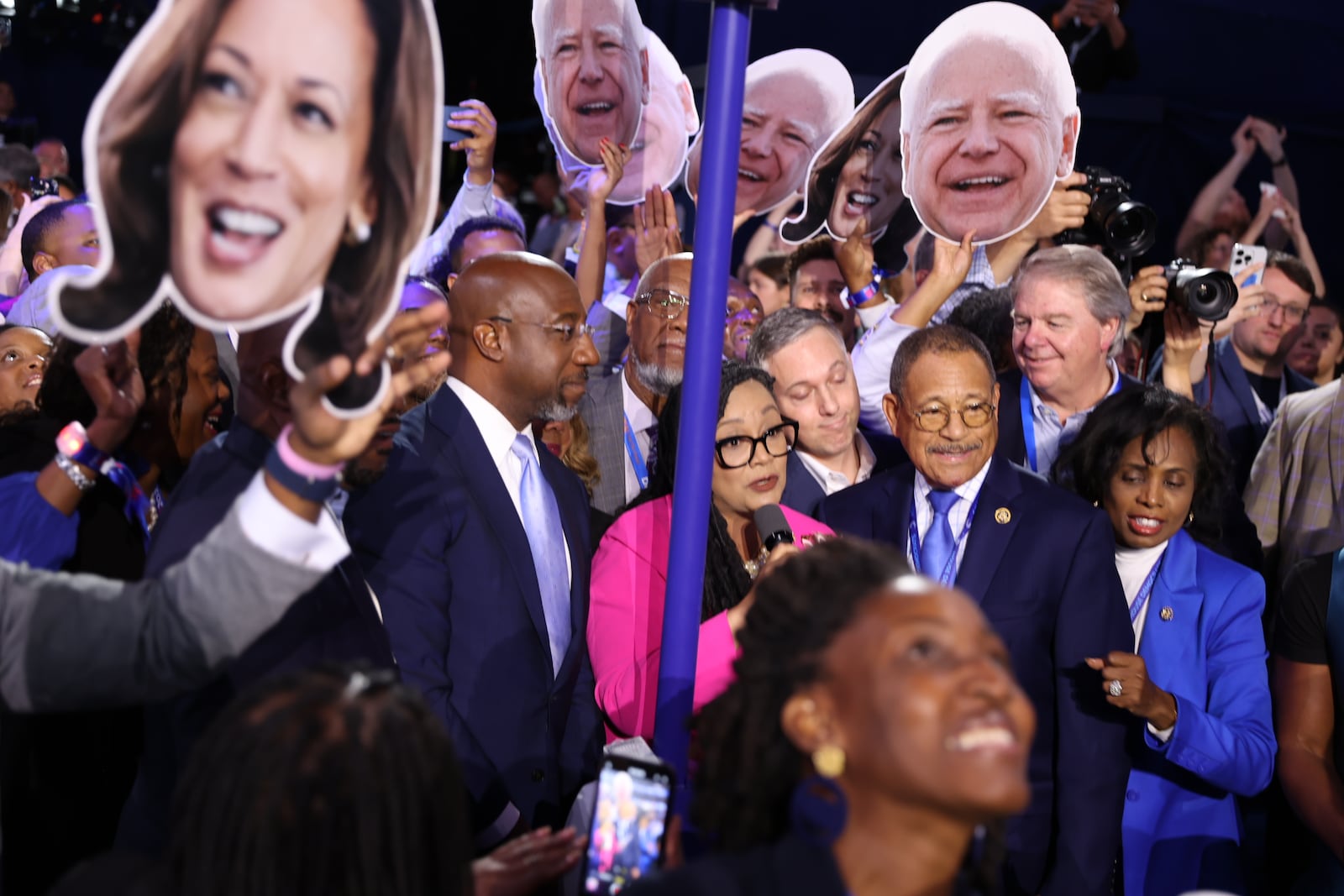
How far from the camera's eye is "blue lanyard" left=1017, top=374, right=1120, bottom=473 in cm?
382

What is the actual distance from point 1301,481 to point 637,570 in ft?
8.74

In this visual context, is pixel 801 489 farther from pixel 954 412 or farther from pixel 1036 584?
pixel 1036 584

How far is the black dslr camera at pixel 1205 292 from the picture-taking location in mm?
4070

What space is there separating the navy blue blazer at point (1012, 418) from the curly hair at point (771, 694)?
2025mm

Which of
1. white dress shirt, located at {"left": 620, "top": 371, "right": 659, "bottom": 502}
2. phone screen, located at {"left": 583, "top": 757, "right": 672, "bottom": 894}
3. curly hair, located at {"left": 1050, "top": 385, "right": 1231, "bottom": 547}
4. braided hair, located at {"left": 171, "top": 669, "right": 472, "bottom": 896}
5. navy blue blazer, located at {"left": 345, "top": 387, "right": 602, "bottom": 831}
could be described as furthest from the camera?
white dress shirt, located at {"left": 620, "top": 371, "right": 659, "bottom": 502}

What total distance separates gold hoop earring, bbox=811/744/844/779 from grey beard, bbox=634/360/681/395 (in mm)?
2463

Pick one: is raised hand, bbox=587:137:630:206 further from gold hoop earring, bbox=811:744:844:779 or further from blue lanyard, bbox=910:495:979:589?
gold hoop earring, bbox=811:744:844:779

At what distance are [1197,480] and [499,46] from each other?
5304mm

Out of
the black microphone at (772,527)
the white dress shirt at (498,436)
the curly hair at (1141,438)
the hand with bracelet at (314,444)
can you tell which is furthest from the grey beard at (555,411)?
the curly hair at (1141,438)

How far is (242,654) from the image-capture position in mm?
2062

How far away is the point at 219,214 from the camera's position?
6.37ft

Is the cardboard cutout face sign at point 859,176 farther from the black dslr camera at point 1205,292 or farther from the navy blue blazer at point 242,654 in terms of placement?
the navy blue blazer at point 242,654

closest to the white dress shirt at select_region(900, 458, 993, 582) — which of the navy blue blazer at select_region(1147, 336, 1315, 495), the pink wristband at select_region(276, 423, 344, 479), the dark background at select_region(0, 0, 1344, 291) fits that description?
the pink wristband at select_region(276, 423, 344, 479)

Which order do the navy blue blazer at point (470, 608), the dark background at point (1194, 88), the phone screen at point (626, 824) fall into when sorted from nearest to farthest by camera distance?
the phone screen at point (626, 824)
the navy blue blazer at point (470, 608)
the dark background at point (1194, 88)
